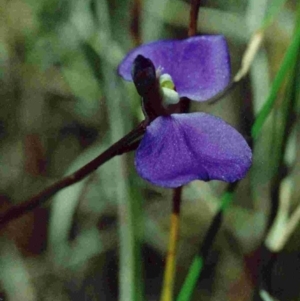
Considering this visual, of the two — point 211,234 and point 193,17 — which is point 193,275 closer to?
point 211,234

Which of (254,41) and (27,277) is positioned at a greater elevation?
(254,41)

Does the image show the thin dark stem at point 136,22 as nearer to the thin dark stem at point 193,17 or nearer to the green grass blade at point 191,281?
the thin dark stem at point 193,17

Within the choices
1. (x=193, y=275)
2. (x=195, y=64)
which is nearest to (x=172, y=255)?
(x=193, y=275)

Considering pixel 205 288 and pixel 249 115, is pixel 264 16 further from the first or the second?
pixel 205 288

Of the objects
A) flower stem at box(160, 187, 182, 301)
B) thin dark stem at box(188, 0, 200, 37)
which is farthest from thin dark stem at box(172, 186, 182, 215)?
thin dark stem at box(188, 0, 200, 37)

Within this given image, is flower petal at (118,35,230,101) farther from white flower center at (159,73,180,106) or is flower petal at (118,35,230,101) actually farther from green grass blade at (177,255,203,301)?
green grass blade at (177,255,203,301)

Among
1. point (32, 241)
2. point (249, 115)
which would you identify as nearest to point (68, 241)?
point (32, 241)

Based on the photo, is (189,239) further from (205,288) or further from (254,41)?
(254,41)
